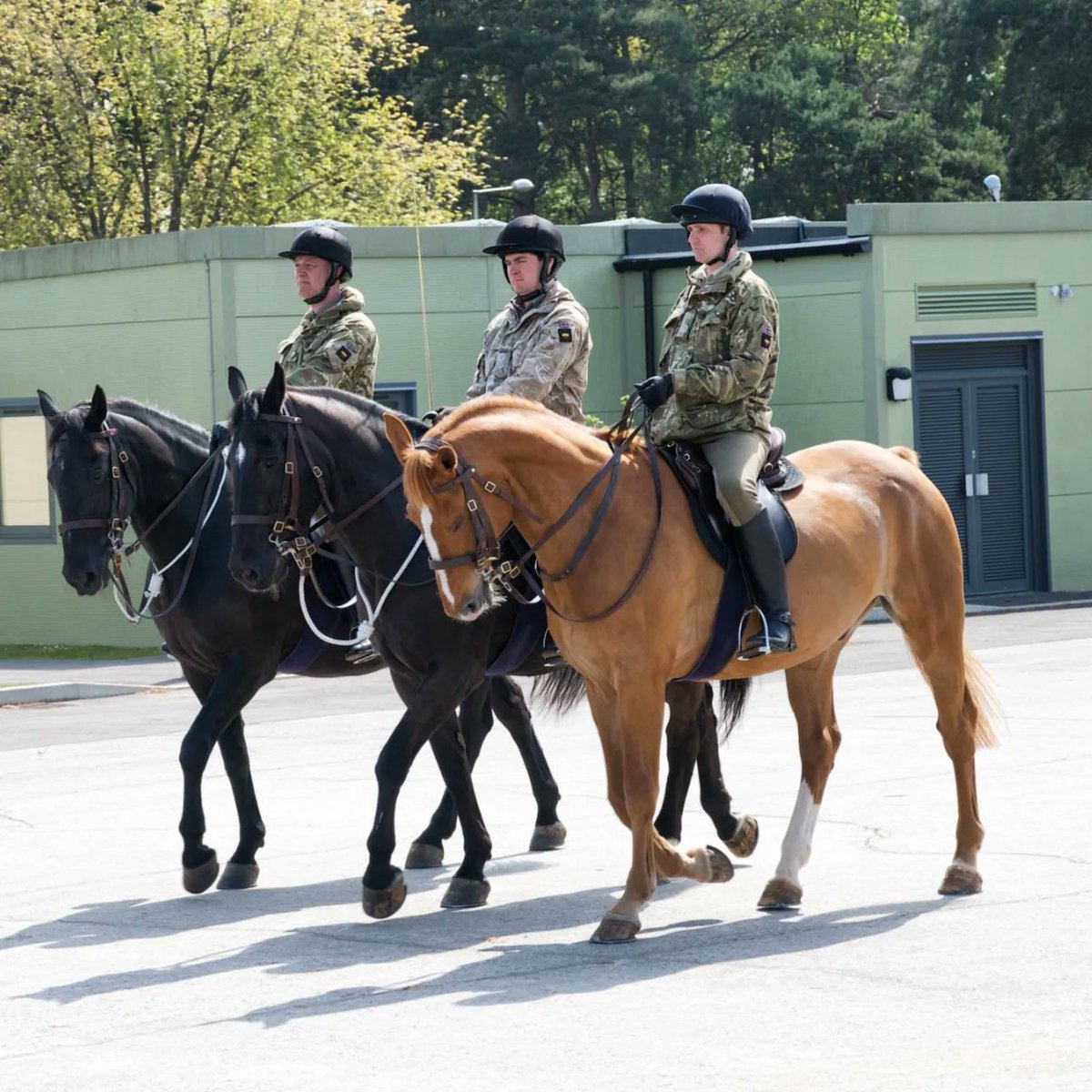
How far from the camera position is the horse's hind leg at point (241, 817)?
9.10 meters

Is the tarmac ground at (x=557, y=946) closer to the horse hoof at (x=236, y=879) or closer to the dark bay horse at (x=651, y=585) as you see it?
the horse hoof at (x=236, y=879)

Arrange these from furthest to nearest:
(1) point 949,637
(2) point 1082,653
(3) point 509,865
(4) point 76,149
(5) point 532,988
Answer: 1. (4) point 76,149
2. (2) point 1082,653
3. (3) point 509,865
4. (1) point 949,637
5. (5) point 532,988

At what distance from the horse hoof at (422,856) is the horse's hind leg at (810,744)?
180cm

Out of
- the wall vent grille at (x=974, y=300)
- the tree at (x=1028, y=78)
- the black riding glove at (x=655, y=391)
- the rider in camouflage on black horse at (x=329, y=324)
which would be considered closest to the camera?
the black riding glove at (x=655, y=391)

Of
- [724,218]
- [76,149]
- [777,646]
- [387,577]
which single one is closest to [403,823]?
[387,577]

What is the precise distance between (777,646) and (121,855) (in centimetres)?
373

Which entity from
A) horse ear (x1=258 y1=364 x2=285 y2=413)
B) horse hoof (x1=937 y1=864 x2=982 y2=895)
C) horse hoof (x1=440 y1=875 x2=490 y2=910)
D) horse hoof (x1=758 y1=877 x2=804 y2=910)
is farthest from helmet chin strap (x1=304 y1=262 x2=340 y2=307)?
horse hoof (x1=937 y1=864 x2=982 y2=895)

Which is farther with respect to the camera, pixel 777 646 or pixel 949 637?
pixel 949 637

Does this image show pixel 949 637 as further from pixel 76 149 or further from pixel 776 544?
pixel 76 149

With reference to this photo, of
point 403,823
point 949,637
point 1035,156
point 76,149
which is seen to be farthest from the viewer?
point 1035,156

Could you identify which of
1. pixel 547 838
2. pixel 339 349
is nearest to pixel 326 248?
pixel 339 349

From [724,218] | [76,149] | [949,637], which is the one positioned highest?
[76,149]

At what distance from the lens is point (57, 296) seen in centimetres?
2486

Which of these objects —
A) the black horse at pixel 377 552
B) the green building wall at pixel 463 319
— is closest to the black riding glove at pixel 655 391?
the black horse at pixel 377 552
